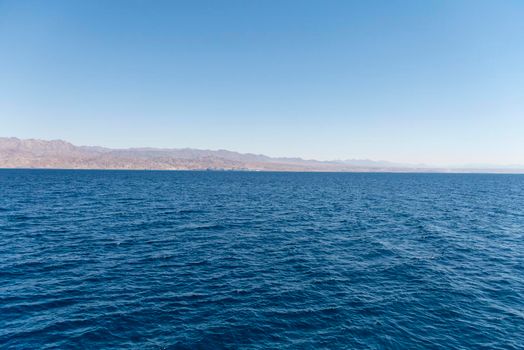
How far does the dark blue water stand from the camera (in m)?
19.9

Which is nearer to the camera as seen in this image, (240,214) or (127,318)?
(127,318)

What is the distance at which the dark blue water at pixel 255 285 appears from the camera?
1988cm

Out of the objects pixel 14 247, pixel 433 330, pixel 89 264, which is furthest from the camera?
pixel 14 247

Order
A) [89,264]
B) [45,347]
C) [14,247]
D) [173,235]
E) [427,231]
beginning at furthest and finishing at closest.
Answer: [427,231] → [173,235] → [14,247] → [89,264] → [45,347]

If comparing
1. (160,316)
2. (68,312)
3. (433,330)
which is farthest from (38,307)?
(433,330)

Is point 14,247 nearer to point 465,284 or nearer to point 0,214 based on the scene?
point 0,214

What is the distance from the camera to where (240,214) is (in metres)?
66.4

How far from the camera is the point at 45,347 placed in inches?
707

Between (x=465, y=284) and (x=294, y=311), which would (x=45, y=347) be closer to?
(x=294, y=311)

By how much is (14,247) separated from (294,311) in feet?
128

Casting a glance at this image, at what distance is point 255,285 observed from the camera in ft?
91.9

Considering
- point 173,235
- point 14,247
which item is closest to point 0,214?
point 14,247

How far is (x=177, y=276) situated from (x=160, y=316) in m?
7.84

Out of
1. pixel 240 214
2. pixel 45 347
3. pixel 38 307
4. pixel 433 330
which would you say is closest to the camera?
pixel 45 347
